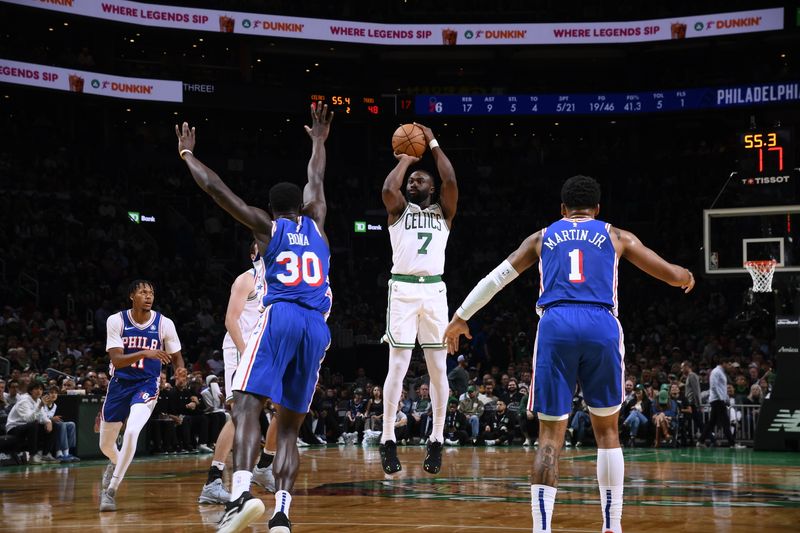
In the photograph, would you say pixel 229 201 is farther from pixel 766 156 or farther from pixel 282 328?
pixel 766 156

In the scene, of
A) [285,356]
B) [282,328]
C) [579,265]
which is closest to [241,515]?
[285,356]

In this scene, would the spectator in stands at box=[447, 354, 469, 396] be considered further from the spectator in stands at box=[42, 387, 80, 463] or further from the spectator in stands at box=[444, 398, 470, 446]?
the spectator in stands at box=[42, 387, 80, 463]

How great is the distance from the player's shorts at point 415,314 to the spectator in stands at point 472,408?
42.7 feet

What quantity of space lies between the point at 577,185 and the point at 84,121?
3350cm

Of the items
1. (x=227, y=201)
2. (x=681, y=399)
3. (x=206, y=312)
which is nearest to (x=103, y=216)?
(x=206, y=312)

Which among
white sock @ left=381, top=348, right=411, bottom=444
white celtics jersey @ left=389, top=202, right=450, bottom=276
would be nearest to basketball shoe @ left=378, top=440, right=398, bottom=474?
white sock @ left=381, top=348, right=411, bottom=444

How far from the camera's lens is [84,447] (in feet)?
60.9

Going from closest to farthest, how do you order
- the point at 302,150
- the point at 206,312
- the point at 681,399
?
the point at 681,399 < the point at 206,312 < the point at 302,150

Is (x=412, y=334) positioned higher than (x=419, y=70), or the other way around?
(x=419, y=70)

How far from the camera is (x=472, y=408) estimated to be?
901 inches

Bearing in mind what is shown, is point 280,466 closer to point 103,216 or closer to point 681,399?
point 681,399

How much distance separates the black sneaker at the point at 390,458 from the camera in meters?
9.51

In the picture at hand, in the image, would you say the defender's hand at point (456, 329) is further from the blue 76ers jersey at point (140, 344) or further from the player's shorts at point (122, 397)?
the player's shorts at point (122, 397)

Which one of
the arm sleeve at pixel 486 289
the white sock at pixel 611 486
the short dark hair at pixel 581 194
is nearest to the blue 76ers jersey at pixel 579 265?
the short dark hair at pixel 581 194
